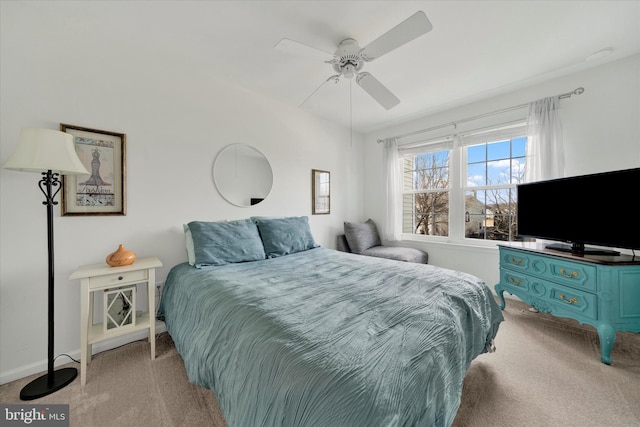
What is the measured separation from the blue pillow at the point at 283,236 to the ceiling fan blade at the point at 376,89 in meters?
1.62

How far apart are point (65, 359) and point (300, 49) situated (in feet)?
9.57

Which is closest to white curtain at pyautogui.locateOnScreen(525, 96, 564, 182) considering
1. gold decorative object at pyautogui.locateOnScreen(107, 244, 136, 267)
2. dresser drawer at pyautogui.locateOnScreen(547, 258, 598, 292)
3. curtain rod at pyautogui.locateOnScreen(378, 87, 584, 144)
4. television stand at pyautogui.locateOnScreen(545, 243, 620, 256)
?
curtain rod at pyautogui.locateOnScreen(378, 87, 584, 144)

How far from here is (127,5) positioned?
1.65 metres

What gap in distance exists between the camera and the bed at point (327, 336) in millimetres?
773

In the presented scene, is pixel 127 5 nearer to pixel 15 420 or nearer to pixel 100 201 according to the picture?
pixel 100 201

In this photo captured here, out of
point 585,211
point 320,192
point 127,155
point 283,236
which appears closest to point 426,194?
point 320,192

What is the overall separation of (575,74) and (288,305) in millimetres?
3671

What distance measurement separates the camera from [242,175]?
279 cm

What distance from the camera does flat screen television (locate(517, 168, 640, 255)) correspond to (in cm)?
183

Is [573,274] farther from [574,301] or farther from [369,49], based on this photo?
[369,49]

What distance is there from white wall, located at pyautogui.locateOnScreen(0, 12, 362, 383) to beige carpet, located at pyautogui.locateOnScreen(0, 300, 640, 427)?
1.76 feet

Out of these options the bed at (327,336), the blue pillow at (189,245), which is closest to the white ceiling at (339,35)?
the blue pillow at (189,245)

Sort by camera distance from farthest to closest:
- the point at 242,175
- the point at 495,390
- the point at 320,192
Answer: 1. the point at 320,192
2. the point at 242,175
3. the point at 495,390

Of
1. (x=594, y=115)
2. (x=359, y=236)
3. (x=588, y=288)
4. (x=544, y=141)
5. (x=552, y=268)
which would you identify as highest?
(x=594, y=115)
